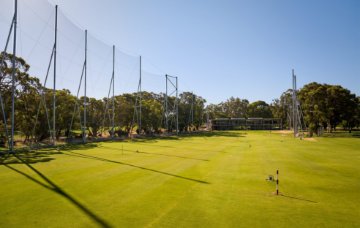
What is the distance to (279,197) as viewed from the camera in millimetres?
13266

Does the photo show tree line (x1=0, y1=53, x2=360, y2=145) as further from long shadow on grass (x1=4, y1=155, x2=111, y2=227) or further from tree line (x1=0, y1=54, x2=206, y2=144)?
long shadow on grass (x1=4, y1=155, x2=111, y2=227)

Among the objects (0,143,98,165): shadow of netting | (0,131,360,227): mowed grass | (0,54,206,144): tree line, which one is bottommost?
(0,131,360,227): mowed grass

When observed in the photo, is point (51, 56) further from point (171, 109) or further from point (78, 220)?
point (171, 109)

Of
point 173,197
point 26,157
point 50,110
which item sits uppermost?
point 50,110

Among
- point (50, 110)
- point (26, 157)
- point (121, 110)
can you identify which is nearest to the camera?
point (26, 157)

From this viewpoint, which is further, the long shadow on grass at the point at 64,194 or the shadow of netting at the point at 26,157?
the shadow of netting at the point at 26,157

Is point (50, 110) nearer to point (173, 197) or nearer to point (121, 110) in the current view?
point (121, 110)

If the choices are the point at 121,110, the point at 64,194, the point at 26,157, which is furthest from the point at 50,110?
the point at 64,194

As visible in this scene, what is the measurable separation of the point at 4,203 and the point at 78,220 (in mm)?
4213

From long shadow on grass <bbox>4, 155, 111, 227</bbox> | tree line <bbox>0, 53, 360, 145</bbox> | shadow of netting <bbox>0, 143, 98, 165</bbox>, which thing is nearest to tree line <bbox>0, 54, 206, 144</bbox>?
tree line <bbox>0, 53, 360, 145</bbox>

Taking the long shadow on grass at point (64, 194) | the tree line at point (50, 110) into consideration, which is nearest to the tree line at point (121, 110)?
the tree line at point (50, 110)

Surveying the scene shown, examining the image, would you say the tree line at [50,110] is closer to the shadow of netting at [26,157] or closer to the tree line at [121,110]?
the tree line at [121,110]

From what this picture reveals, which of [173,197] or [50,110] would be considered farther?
[50,110]

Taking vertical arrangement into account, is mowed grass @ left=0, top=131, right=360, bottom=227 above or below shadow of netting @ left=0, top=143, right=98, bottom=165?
below
